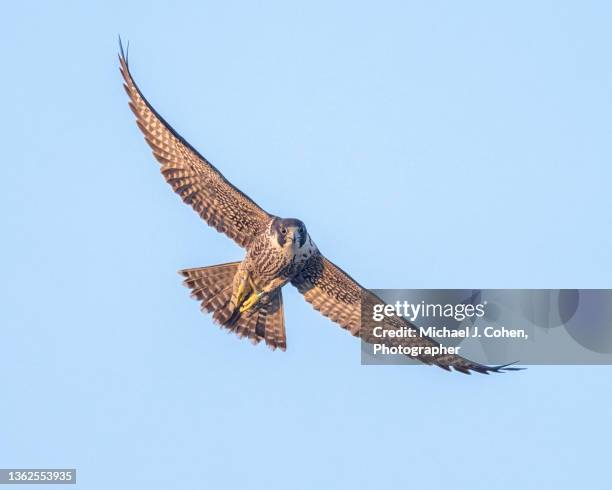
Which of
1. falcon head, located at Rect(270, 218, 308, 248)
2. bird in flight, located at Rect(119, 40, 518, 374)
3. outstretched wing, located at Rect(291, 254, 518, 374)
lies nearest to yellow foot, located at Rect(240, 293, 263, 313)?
bird in flight, located at Rect(119, 40, 518, 374)

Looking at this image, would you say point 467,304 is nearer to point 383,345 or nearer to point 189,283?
point 383,345

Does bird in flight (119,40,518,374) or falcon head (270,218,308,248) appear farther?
bird in flight (119,40,518,374)

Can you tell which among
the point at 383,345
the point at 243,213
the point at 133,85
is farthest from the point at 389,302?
the point at 133,85

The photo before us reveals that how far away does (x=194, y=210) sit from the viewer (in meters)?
27.3

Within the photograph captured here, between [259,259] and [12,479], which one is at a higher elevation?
[259,259]

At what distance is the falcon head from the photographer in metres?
26.5

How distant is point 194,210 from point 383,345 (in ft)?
10.5

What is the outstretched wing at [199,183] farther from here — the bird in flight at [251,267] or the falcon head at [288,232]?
the falcon head at [288,232]

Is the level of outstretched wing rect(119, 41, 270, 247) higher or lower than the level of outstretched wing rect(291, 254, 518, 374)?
higher

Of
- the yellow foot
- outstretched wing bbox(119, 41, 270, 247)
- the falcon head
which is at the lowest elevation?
the yellow foot

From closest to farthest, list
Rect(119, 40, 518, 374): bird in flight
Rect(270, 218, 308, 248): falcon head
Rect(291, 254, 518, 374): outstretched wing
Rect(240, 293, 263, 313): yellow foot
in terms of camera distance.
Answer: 1. Rect(270, 218, 308, 248): falcon head
2. Rect(119, 40, 518, 374): bird in flight
3. Rect(291, 254, 518, 374): outstretched wing
4. Rect(240, 293, 263, 313): yellow foot

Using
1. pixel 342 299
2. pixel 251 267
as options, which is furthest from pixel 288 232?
pixel 342 299

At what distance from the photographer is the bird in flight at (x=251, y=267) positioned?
87.9ft

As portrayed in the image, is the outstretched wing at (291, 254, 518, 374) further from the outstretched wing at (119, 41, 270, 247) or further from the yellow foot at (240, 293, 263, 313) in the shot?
the outstretched wing at (119, 41, 270, 247)
